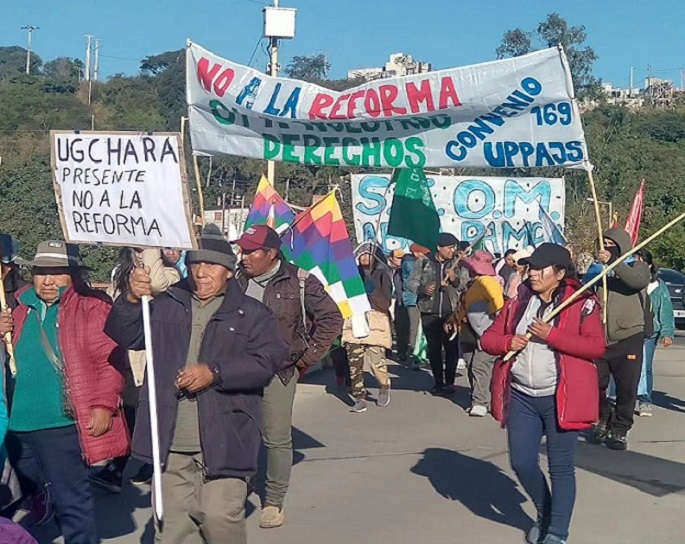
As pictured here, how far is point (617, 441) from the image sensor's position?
31.1ft

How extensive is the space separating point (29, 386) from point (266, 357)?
1.18m

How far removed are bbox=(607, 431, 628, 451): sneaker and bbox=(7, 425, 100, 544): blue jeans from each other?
5.24 metres

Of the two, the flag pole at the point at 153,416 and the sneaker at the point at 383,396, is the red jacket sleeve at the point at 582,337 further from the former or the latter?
the sneaker at the point at 383,396

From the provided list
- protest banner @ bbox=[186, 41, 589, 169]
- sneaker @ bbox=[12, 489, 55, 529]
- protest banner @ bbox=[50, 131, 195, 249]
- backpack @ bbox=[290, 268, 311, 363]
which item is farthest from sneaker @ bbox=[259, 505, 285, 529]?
protest banner @ bbox=[186, 41, 589, 169]

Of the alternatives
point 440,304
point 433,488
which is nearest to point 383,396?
point 440,304

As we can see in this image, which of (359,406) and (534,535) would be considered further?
(359,406)

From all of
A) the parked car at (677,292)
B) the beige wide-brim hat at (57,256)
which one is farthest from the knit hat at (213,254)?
the parked car at (677,292)

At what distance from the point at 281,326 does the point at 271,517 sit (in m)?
1.13

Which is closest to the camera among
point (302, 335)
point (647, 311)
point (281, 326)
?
point (281, 326)

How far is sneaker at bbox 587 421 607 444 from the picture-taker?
9.70 meters

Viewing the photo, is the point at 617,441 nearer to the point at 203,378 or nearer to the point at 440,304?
the point at 440,304

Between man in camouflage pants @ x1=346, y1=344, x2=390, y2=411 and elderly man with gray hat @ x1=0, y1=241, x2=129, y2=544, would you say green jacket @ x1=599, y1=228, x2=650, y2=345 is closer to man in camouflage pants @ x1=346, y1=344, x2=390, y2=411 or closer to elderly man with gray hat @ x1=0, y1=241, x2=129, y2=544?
man in camouflage pants @ x1=346, y1=344, x2=390, y2=411

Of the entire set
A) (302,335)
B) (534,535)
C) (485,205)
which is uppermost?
(485,205)

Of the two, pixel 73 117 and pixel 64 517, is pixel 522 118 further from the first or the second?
pixel 73 117
